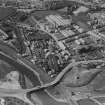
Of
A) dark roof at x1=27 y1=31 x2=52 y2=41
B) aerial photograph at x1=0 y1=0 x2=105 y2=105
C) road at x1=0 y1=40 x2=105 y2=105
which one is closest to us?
road at x1=0 y1=40 x2=105 y2=105

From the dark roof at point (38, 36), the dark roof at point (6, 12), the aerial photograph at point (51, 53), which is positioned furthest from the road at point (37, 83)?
the dark roof at point (6, 12)

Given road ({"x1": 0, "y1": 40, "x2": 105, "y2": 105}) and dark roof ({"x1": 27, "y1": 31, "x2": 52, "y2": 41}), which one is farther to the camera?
dark roof ({"x1": 27, "y1": 31, "x2": 52, "y2": 41})

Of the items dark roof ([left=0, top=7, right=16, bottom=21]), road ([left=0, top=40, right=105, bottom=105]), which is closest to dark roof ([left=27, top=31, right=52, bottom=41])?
road ([left=0, top=40, right=105, bottom=105])

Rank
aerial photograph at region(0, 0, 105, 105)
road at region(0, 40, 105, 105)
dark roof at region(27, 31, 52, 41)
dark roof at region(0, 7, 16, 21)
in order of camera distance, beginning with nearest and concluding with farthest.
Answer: road at region(0, 40, 105, 105)
aerial photograph at region(0, 0, 105, 105)
dark roof at region(27, 31, 52, 41)
dark roof at region(0, 7, 16, 21)

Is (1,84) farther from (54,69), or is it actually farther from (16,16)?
(16,16)

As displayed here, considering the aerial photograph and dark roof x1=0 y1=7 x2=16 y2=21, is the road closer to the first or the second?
the aerial photograph

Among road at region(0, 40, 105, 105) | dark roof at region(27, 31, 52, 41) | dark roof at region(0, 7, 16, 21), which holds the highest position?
dark roof at region(0, 7, 16, 21)

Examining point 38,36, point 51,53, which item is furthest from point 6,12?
point 51,53

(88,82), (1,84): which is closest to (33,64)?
(1,84)

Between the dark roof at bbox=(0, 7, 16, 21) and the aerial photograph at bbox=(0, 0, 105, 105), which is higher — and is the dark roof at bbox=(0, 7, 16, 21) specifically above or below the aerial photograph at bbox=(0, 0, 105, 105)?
above
